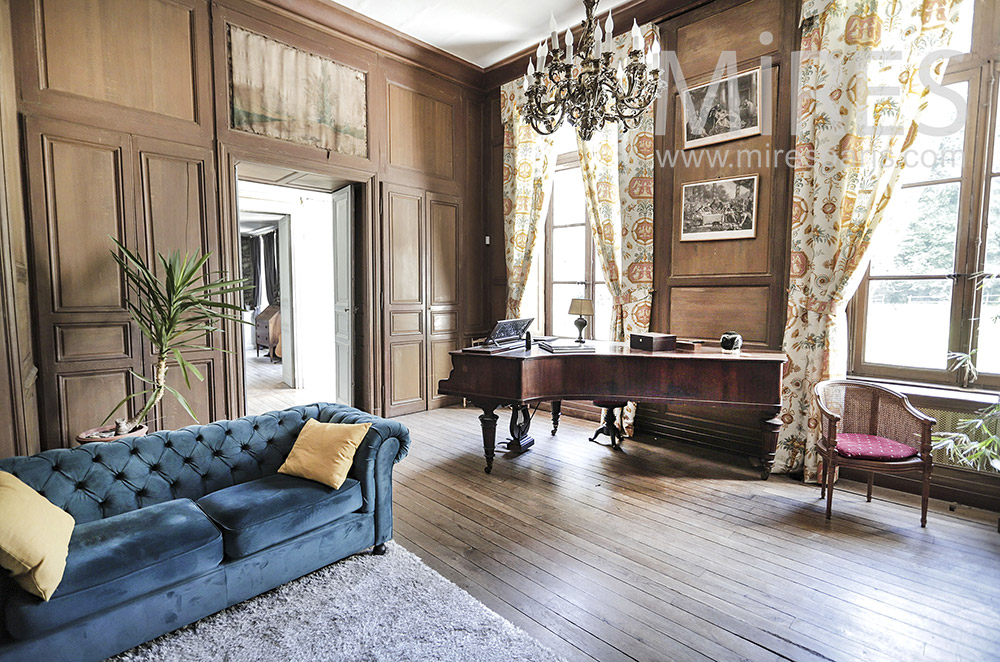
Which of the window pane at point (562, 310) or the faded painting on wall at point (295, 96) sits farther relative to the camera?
the window pane at point (562, 310)

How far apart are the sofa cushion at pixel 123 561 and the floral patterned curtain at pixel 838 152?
356cm

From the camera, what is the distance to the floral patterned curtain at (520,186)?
17.1ft

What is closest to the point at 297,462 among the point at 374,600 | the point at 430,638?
the point at 374,600

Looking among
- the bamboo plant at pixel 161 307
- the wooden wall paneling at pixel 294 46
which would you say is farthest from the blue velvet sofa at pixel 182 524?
the wooden wall paneling at pixel 294 46

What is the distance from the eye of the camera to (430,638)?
1887 mm

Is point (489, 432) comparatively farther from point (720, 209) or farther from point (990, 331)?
point (990, 331)

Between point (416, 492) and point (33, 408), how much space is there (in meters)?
2.36

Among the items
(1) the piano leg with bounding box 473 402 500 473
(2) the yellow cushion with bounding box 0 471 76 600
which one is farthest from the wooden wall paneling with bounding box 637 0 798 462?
(2) the yellow cushion with bounding box 0 471 76 600

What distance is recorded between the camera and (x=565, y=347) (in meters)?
3.66

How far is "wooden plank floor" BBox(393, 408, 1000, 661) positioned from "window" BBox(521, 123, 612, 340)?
1.92 meters

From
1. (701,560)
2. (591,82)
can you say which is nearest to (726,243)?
(591,82)

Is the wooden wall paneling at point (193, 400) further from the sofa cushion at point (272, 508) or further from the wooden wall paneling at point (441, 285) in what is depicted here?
the wooden wall paneling at point (441, 285)

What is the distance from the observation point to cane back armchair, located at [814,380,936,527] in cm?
271

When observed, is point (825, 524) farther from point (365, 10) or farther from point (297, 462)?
point (365, 10)
